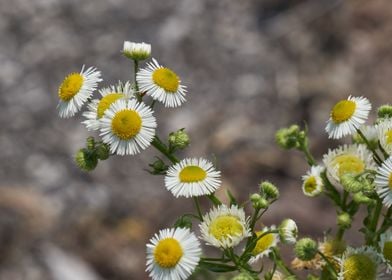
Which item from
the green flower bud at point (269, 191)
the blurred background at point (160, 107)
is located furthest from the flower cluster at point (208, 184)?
the blurred background at point (160, 107)

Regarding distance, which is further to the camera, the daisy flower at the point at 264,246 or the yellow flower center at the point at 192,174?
the daisy flower at the point at 264,246

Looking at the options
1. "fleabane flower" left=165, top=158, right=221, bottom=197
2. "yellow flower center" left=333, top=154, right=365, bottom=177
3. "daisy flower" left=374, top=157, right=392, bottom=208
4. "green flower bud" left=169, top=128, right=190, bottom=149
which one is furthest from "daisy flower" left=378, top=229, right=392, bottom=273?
"green flower bud" left=169, top=128, right=190, bottom=149

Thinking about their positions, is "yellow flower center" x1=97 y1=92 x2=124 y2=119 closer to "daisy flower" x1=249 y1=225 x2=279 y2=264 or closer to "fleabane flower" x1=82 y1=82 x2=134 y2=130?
"fleabane flower" x1=82 y1=82 x2=134 y2=130

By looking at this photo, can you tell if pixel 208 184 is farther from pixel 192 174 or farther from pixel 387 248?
pixel 387 248

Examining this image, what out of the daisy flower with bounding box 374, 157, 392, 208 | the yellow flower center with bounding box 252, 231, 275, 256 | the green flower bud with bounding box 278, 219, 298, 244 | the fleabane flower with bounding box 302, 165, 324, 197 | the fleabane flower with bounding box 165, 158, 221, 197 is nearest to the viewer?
the daisy flower with bounding box 374, 157, 392, 208

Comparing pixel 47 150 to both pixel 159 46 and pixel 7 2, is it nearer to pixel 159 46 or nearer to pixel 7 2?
pixel 159 46

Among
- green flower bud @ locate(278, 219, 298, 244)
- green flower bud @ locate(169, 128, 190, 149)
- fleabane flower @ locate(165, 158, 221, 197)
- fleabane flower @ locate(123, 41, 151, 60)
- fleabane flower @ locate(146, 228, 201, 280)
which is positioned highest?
fleabane flower @ locate(123, 41, 151, 60)

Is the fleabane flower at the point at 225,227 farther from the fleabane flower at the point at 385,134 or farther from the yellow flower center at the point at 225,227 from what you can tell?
the fleabane flower at the point at 385,134
